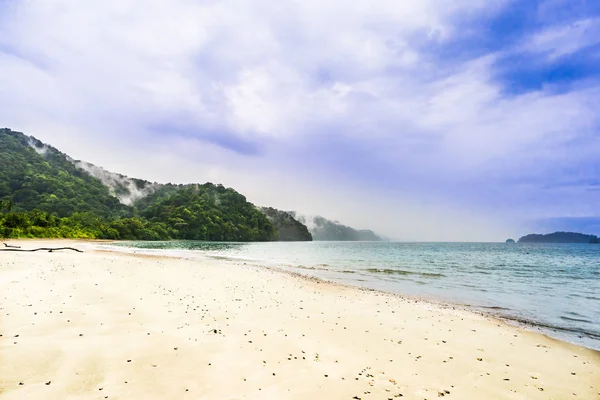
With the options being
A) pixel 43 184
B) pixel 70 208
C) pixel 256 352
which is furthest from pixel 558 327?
pixel 43 184

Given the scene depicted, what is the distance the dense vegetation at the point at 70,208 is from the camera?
3637 inches

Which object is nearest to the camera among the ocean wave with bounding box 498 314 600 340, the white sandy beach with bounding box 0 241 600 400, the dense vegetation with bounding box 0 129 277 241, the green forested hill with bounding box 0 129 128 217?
the white sandy beach with bounding box 0 241 600 400

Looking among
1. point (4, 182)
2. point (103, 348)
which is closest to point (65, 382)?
point (103, 348)

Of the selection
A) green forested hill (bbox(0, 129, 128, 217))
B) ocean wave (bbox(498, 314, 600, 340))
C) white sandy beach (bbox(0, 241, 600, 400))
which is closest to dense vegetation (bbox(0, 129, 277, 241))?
green forested hill (bbox(0, 129, 128, 217))

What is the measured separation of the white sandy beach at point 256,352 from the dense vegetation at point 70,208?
73076 millimetres

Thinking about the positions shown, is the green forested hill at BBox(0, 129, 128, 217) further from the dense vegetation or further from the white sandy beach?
the white sandy beach

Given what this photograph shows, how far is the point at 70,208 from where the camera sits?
131m

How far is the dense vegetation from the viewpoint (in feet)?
303

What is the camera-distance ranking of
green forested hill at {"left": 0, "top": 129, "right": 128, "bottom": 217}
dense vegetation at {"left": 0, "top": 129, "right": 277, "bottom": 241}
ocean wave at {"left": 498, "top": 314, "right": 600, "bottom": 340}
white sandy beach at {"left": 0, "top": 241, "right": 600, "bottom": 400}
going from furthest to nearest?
green forested hill at {"left": 0, "top": 129, "right": 128, "bottom": 217}
dense vegetation at {"left": 0, "top": 129, "right": 277, "bottom": 241}
ocean wave at {"left": 498, "top": 314, "right": 600, "bottom": 340}
white sandy beach at {"left": 0, "top": 241, "right": 600, "bottom": 400}

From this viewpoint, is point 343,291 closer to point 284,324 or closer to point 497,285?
point 284,324

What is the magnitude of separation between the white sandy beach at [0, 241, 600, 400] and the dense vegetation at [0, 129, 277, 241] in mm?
73076

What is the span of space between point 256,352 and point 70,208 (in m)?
155

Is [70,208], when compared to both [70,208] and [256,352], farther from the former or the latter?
[256,352]

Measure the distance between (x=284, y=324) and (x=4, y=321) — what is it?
8253 mm
